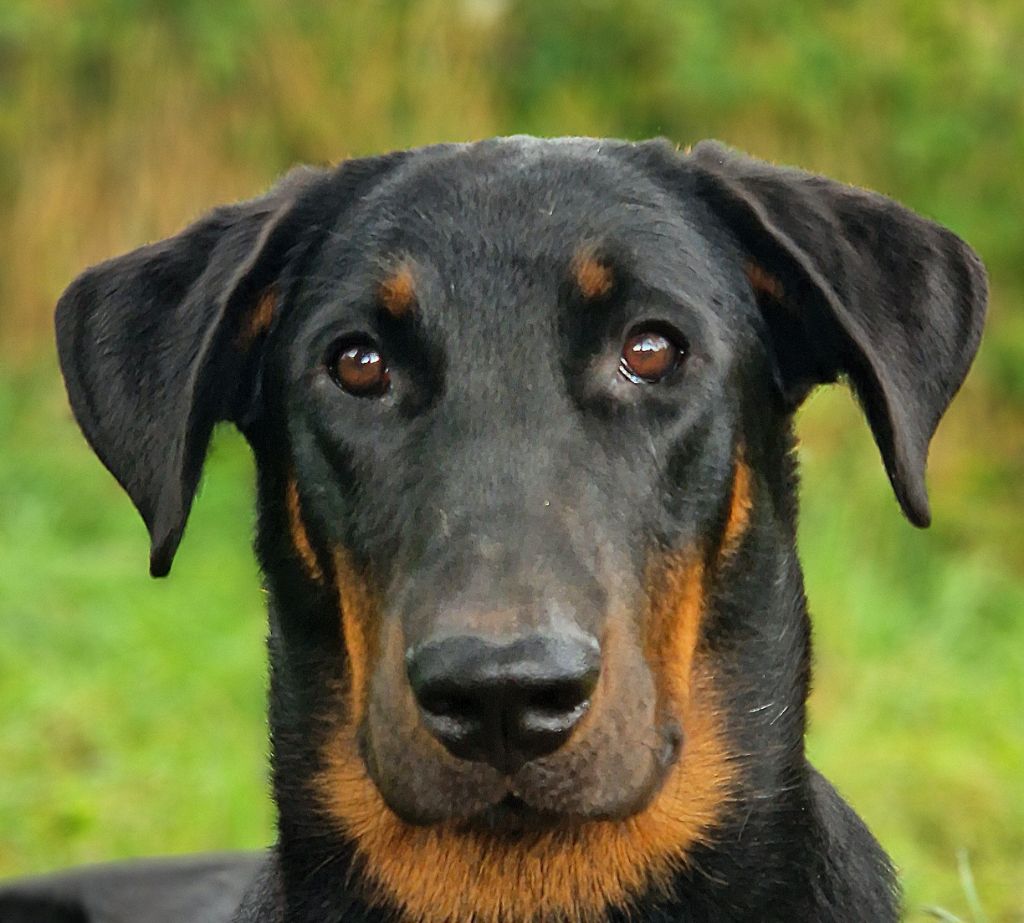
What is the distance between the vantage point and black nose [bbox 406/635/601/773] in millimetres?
2443

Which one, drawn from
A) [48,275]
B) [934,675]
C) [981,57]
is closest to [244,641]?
[934,675]

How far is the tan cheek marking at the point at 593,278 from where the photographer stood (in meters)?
2.93

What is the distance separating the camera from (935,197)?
28.8ft

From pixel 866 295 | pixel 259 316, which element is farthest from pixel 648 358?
pixel 259 316

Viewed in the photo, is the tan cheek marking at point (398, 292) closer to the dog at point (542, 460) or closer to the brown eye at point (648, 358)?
the dog at point (542, 460)

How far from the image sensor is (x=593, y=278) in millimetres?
2932

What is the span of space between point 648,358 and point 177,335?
0.85 m

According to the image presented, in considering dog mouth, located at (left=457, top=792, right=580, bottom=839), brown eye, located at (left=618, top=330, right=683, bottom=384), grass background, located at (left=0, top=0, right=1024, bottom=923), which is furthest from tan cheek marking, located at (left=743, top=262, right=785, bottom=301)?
grass background, located at (left=0, top=0, right=1024, bottom=923)

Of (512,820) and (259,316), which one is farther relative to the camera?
(259,316)

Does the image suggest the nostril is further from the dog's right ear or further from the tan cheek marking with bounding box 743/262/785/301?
the tan cheek marking with bounding box 743/262/785/301

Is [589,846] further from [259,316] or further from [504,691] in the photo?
[259,316]

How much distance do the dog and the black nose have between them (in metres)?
0.01

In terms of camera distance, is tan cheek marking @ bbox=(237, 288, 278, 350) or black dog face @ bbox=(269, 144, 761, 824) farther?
tan cheek marking @ bbox=(237, 288, 278, 350)

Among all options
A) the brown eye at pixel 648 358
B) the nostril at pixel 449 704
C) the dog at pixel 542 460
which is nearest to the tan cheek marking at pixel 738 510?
the dog at pixel 542 460
